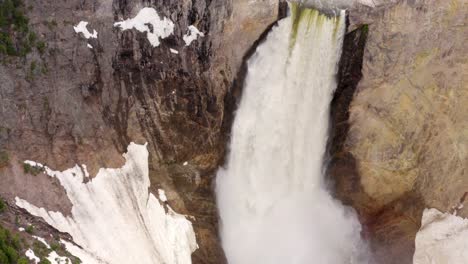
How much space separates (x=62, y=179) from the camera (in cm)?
2048

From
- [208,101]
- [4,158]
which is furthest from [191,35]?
[4,158]

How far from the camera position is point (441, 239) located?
24281 millimetres

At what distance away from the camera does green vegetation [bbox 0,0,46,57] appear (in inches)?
781

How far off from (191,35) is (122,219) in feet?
26.7

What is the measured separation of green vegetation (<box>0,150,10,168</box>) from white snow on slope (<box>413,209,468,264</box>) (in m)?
17.9

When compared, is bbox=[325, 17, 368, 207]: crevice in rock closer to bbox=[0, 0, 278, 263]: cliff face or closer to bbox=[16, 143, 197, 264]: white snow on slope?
bbox=[0, 0, 278, 263]: cliff face

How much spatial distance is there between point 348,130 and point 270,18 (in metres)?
6.24

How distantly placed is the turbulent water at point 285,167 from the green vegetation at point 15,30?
9.14 meters

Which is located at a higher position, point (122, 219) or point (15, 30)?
point (15, 30)

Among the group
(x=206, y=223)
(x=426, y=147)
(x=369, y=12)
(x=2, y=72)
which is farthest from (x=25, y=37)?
(x=426, y=147)

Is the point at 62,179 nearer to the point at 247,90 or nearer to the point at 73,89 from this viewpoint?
the point at 73,89

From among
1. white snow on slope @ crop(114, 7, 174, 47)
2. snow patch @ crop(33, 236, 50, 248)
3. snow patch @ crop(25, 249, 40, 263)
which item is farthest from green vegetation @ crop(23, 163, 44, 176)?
white snow on slope @ crop(114, 7, 174, 47)

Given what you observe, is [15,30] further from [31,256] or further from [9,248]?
[31,256]

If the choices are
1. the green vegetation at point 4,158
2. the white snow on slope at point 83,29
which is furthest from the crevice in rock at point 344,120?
the green vegetation at point 4,158
